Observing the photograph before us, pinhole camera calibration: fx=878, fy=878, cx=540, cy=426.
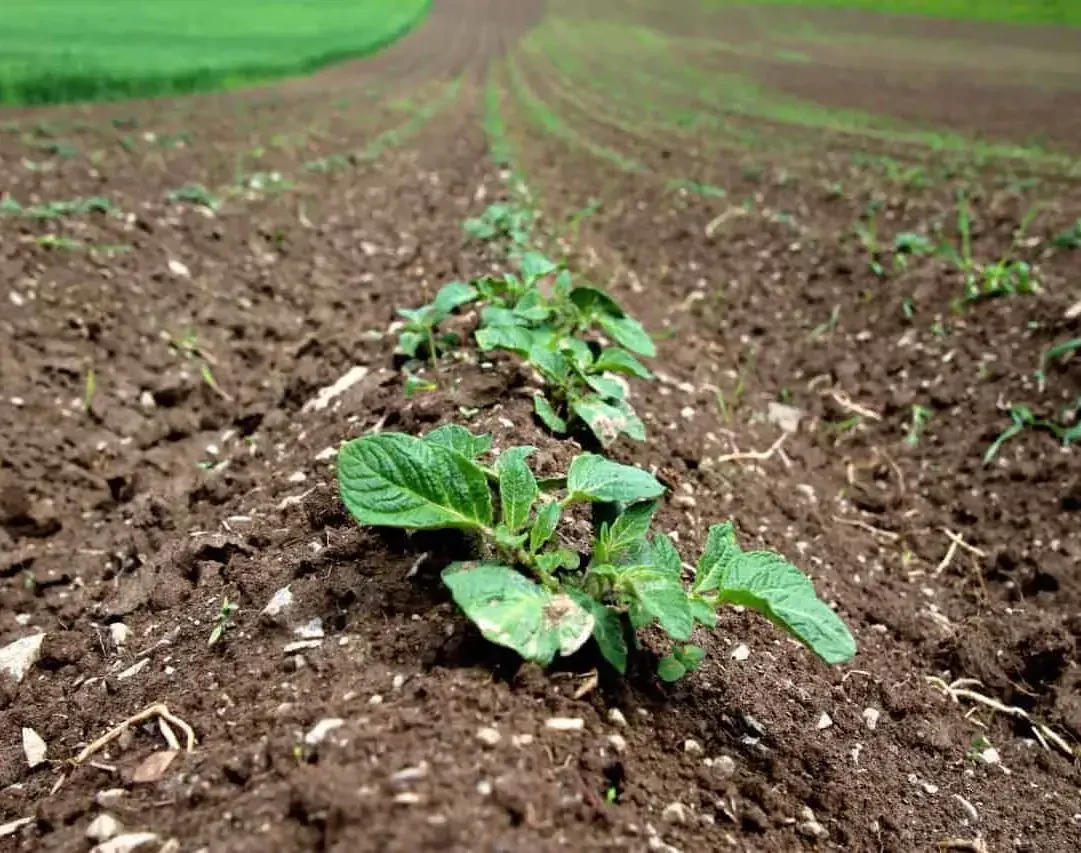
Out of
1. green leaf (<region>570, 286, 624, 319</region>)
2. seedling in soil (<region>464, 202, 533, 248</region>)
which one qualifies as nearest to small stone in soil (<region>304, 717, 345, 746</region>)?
green leaf (<region>570, 286, 624, 319</region>)

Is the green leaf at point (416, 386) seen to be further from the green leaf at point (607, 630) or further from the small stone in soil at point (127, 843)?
the small stone in soil at point (127, 843)

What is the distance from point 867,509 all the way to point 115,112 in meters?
7.09

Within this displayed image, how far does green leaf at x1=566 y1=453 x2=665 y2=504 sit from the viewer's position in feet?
4.55

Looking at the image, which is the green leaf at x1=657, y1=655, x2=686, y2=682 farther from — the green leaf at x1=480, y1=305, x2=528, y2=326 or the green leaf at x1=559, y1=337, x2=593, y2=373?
the green leaf at x1=480, y1=305, x2=528, y2=326

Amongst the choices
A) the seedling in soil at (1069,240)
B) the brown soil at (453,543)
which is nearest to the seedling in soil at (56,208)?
the brown soil at (453,543)

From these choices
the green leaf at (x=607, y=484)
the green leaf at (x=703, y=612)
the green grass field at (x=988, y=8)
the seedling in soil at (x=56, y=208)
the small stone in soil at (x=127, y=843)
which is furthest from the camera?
the green grass field at (x=988, y=8)

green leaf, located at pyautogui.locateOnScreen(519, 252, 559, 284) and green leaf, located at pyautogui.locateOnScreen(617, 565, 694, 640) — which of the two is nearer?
green leaf, located at pyautogui.locateOnScreen(617, 565, 694, 640)

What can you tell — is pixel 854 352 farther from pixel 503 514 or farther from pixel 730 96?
pixel 730 96

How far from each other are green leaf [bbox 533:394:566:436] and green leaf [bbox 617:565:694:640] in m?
0.60

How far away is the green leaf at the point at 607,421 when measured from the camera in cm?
183

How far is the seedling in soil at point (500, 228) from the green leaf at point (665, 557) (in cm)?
226

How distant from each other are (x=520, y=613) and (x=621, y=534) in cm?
26

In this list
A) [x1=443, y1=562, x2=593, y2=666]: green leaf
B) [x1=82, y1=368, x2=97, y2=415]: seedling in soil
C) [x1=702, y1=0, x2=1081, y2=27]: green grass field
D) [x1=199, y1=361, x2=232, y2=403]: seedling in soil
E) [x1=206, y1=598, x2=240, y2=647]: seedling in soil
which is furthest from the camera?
[x1=702, y1=0, x2=1081, y2=27]: green grass field

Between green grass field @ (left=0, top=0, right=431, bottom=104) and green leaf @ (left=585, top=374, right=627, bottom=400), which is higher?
green grass field @ (left=0, top=0, right=431, bottom=104)
